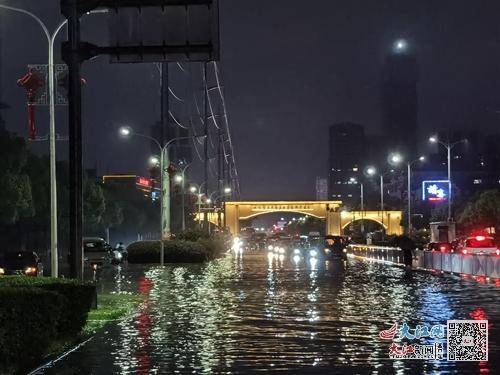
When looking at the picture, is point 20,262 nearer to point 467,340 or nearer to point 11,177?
point 11,177

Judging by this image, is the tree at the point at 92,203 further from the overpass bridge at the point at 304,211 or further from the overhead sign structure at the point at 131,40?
the overpass bridge at the point at 304,211

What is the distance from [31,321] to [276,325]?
7001mm

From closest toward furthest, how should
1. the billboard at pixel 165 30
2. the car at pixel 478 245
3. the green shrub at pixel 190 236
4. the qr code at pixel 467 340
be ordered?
the qr code at pixel 467 340
the billboard at pixel 165 30
the car at pixel 478 245
the green shrub at pixel 190 236

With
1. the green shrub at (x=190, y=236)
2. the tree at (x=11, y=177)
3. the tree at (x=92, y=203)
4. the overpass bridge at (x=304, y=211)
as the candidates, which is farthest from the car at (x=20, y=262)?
the overpass bridge at (x=304, y=211)

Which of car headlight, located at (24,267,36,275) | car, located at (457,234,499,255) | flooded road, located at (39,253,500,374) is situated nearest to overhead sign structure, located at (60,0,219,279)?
flooded road, located at (39,253,500,374)

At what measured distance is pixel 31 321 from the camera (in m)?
12.3

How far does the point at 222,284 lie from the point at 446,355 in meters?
19.1

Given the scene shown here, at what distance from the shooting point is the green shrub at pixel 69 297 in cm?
1496

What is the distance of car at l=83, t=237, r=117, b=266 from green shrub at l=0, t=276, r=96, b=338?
116 ft

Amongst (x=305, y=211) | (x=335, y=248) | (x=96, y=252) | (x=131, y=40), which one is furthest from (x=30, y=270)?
(x=305, y=211)

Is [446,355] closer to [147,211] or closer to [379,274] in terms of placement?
[379,274]

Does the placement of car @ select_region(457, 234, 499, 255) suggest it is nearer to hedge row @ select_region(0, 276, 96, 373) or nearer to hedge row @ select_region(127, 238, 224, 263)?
hedge row @ select_region(127, 238, 224, 263)

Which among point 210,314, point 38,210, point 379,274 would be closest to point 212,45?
point 210,314

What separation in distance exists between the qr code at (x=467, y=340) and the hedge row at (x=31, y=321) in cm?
634
